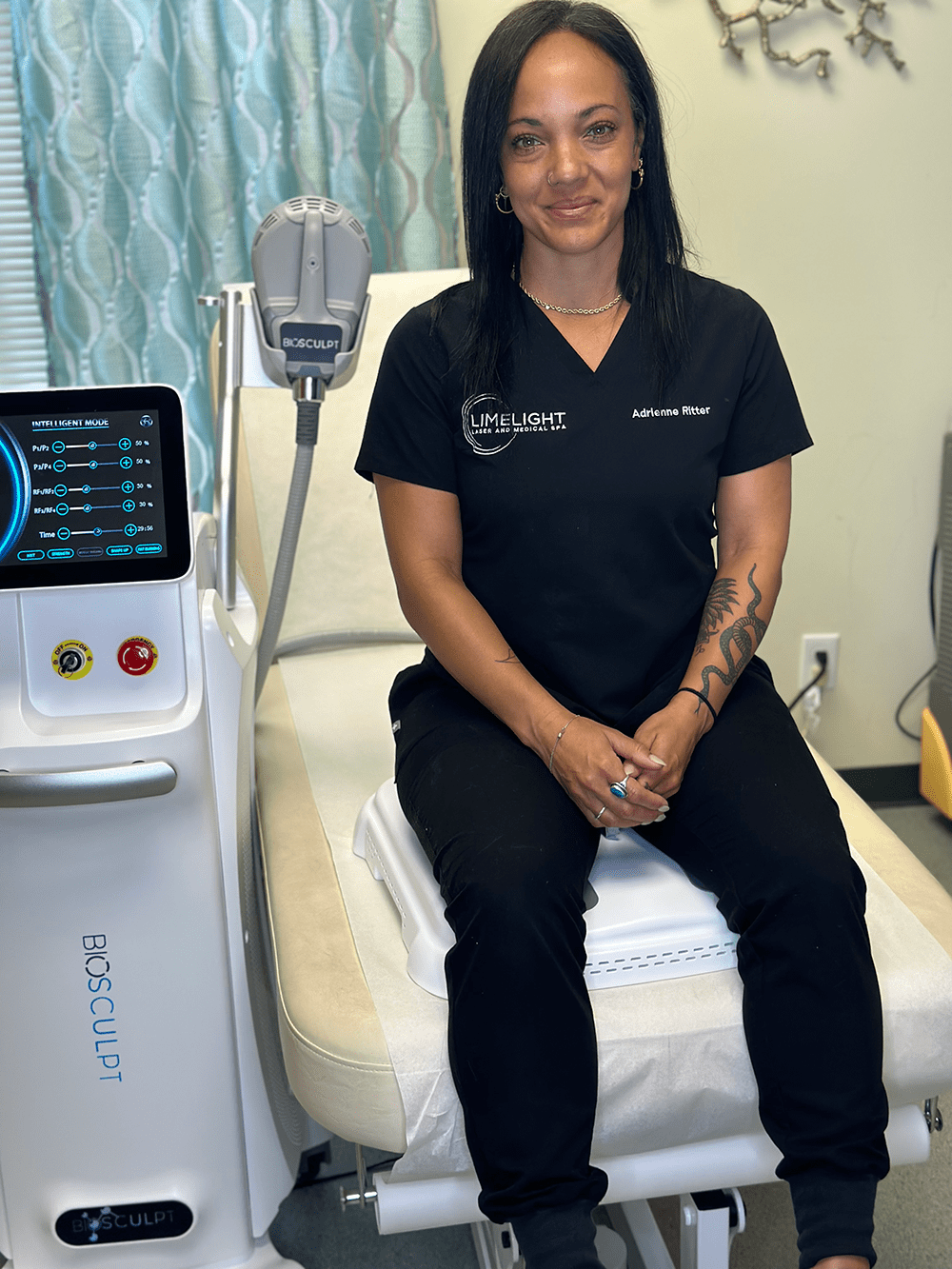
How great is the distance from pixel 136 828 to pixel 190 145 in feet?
4.04

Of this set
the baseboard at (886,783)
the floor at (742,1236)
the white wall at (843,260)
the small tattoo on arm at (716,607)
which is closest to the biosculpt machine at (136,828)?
the floor at (742,1236)

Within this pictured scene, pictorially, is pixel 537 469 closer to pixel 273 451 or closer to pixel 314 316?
pixel 314 316

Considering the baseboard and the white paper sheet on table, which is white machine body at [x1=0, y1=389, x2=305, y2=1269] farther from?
the baseboard

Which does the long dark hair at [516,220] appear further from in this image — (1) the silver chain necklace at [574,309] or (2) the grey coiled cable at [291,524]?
(2) the grey coiled cable at [291,524]

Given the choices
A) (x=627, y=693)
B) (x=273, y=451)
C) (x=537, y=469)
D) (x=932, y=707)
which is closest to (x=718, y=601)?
(x=627, y=693)

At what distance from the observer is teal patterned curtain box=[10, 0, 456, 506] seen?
6.09 ft

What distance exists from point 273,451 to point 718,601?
2.77ft

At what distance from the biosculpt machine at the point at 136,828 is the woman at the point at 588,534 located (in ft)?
0.51

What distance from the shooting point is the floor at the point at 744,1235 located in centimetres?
136

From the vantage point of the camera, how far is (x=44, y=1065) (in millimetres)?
1219

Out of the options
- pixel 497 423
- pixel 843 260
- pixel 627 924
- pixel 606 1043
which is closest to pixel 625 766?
pixel 627 924

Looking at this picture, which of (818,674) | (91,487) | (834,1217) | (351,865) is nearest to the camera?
(834,1217)

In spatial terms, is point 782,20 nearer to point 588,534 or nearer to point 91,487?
point 588,534

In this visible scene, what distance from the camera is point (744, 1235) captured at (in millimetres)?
1402
